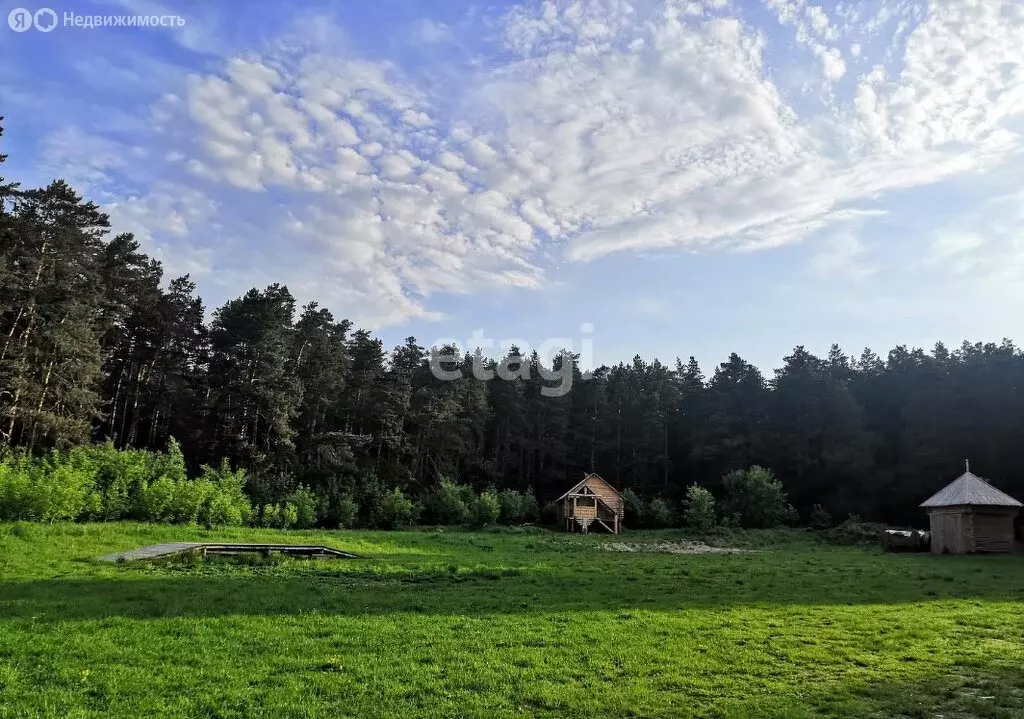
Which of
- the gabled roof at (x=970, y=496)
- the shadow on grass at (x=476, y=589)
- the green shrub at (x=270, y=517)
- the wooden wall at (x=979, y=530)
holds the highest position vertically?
the gabled roof at (x=970, y=496)

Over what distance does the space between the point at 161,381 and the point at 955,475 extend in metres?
63.7


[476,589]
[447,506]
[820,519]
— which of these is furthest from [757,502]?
[476,589]

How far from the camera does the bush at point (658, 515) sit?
53.0m

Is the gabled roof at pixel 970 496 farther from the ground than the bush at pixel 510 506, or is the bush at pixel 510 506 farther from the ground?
the gabled roof at pixel 970 496

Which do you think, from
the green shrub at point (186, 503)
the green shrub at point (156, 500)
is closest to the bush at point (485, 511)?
the green shrub at point (186, 503)

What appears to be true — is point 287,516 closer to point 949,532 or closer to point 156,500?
point 156,500

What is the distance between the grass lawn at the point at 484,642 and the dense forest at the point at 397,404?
71.7 feet

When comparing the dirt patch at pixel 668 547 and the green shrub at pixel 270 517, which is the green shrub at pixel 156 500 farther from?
the dirt patch at pixel 668 547

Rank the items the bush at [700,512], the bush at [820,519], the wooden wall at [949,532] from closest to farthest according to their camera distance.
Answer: the wooden wall at [949,532] < the bush at [700,512] < the bush at [820,519]

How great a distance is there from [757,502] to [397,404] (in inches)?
1266

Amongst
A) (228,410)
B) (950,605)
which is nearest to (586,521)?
(228,410)

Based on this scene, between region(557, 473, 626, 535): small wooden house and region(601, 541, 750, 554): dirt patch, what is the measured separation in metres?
12.3

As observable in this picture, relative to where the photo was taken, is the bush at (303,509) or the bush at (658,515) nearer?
the bush at (303,509)

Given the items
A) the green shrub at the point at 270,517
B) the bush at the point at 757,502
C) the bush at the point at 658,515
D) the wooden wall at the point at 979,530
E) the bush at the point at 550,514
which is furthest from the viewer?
the bush at the point at 550,514
